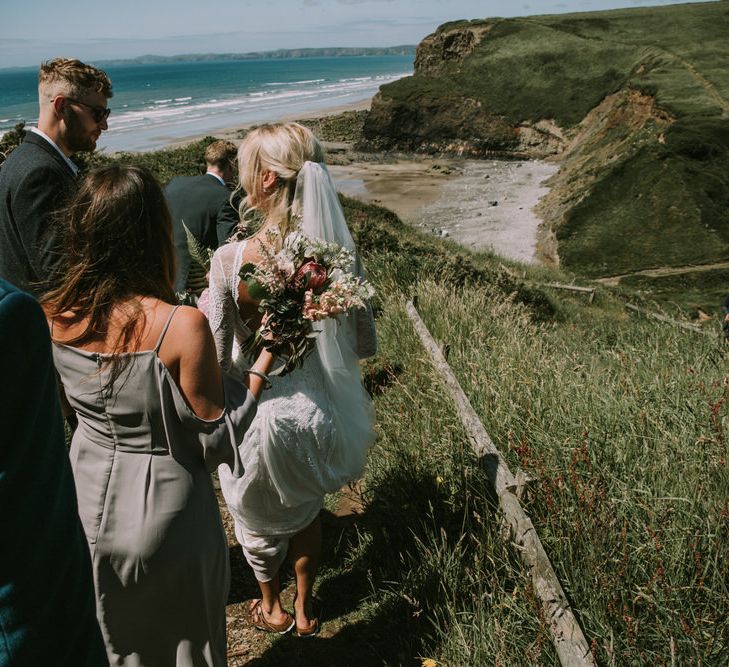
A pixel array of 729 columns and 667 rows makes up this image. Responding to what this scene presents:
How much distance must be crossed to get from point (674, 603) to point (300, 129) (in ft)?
8.56

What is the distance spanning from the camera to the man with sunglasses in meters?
3.38

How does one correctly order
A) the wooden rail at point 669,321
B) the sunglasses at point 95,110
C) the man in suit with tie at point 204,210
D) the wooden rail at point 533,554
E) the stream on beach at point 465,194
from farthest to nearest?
the stream on beach at point 465,194 → the wooden rail at point 669,321 → the man in suit with tie at point 204,210 → the sunglasses at point 95,110 → the wooden rail at point 533,554

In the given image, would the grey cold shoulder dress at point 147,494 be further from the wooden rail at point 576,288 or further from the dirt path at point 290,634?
the wooden rail at point 576,288

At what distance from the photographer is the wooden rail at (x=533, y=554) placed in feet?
7.91

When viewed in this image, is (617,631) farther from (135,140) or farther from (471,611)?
(135,140)

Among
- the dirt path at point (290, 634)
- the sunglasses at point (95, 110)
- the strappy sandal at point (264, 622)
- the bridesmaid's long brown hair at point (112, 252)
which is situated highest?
the sunglasses at point (95, 110)

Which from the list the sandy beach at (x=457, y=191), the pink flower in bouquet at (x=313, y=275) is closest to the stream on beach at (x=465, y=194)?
the sandy beach at (x=457, y=191)

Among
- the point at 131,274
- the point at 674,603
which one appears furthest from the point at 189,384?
the point at 674,603

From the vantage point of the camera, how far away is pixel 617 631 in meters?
2.56

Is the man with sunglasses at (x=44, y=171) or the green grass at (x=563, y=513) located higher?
the man with sunglasses at (x=44, y=171)

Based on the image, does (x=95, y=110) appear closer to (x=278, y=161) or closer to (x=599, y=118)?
(x=278, y=161)

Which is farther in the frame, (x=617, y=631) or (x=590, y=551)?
(x=590, y=551)

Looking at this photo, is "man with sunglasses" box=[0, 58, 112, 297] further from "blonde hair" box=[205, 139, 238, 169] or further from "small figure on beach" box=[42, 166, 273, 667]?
"blonde hair" box=[205, 139, 238, 169]

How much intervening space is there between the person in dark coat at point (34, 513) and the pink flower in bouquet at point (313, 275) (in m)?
1.67
